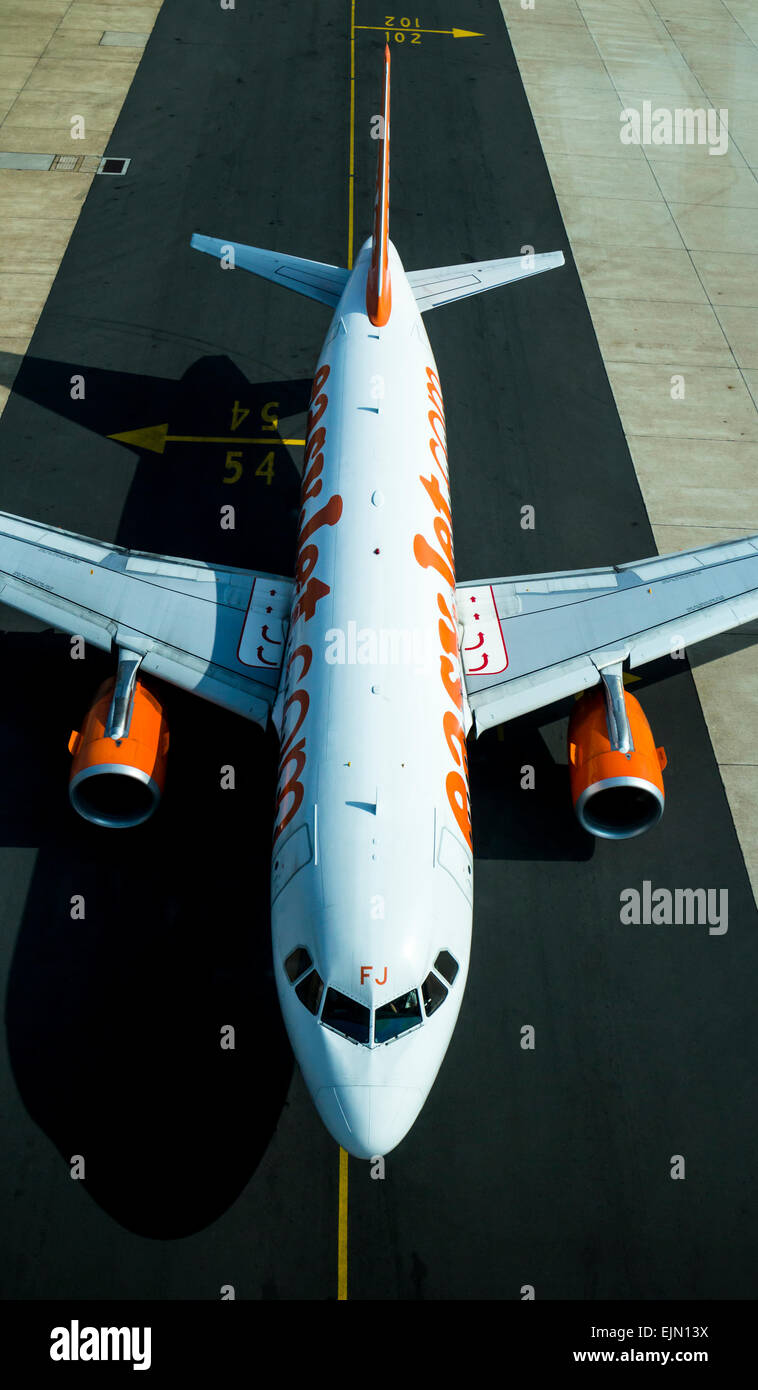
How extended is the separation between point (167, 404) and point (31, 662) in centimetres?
1033

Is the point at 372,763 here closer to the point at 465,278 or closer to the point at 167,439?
the point at 465,278

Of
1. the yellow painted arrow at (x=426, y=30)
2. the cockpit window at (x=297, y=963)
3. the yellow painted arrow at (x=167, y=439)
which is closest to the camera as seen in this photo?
the cockpit window at (x=297, y=963)

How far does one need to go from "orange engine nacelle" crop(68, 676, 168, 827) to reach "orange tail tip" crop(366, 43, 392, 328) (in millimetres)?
10137

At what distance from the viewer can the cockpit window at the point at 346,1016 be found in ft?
40.9

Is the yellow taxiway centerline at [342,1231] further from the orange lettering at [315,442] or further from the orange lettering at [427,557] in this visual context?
the orange lettering at [315,442]

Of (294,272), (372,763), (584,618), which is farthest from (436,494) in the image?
(294,272)

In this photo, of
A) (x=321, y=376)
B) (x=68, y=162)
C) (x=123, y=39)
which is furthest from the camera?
(x=123, y=39)

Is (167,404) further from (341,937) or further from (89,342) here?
(341,937)

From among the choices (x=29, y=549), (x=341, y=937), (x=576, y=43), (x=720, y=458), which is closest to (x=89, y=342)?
(x=29, y=549)

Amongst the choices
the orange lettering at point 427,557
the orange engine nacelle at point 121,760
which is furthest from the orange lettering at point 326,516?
the orange engine nacelle at point 121,760

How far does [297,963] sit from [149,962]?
5.42 m

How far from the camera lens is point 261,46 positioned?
4284 cm

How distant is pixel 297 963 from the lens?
13.2 meters

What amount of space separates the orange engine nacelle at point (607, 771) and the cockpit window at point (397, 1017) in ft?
21.2
